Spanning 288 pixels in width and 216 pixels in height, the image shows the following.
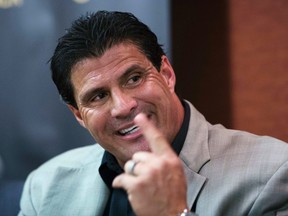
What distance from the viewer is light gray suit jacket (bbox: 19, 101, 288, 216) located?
4.10 feet

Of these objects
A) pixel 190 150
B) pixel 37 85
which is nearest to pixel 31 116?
pixel 37 85

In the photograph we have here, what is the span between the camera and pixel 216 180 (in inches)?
51.9

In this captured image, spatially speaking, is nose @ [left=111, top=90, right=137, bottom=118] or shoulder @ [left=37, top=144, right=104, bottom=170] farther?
shoulder @ [left=37, top=144, right=104, bottom=170]

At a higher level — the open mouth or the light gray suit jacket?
the open mouth

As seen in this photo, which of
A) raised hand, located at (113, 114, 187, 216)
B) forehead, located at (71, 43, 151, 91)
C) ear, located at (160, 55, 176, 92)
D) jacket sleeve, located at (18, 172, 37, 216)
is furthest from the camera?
jacket sleeve, located at (18, 172, 37, 216)

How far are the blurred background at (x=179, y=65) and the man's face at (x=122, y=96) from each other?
2.15 ft

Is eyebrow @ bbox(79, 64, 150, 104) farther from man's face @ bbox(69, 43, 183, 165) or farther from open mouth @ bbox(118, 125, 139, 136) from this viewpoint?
open mouth @ bbox(118, 125, 139, 136)

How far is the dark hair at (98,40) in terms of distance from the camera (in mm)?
1346

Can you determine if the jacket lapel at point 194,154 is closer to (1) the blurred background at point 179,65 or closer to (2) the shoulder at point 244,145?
(2) the shoulder at point 244,145

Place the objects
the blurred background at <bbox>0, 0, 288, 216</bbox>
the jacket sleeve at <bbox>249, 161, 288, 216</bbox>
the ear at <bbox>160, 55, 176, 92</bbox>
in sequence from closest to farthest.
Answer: the jacket sleeve at <bbox>249, 161, 288, 216</bbox> < the ear at <bbox>160, 55, 176, 92</bbox> < the blurred background at <bbox>0, 0, 288, 216</bbox>

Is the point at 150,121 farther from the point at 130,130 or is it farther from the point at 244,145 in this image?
the point at 244,145

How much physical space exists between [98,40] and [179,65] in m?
0.95

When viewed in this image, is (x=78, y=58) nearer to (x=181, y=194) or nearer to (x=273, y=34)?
(x=181, y=194)

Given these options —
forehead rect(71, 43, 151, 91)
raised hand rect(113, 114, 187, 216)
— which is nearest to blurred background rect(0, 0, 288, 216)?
forehead rect(71, 43, 151, 91)
